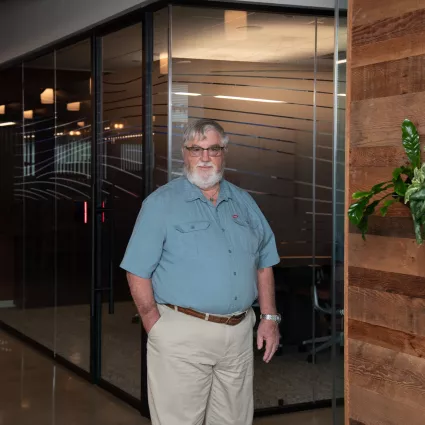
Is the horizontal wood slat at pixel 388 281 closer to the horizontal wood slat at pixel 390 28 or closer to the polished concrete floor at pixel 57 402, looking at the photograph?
the horizontal wood slat at pixel 390 28

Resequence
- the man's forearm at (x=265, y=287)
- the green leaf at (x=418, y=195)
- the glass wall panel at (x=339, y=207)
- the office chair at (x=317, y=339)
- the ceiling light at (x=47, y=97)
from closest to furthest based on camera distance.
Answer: the green leaf at (x=418, y=195)
the glass wall panel at (x=339, y=207)
the man's forearm at (x=265, y=287)
the office chair at (x=317, y=339)
the ceiling light at (x=47, y=97)

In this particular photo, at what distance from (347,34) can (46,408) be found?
12.0 ft


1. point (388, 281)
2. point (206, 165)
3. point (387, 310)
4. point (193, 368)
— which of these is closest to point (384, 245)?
point (388, 281)

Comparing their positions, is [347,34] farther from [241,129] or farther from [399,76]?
[241,129]

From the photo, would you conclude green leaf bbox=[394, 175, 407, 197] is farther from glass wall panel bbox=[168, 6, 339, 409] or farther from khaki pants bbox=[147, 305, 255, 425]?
glass wall panel bbox=[168, 6, 339, 409]

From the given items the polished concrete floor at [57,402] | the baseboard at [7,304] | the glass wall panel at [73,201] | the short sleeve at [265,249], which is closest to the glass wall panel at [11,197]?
the baseboard at [7,304]

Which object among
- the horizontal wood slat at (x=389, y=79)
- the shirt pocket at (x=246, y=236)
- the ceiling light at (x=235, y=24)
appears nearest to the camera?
the horizontal wood slat at (x=389, y=79)

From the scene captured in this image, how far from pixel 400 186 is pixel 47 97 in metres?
5.32

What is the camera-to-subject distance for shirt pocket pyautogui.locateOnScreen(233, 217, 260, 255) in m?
4.00

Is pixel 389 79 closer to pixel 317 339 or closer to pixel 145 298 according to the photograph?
pixel 145 298

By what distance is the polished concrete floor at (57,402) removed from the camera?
5.92 m

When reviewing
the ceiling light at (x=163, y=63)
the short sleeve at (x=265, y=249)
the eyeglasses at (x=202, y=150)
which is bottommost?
the short sleeve at (x=265, y=249)

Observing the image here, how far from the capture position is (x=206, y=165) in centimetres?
396

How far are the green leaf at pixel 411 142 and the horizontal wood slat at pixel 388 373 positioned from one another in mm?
789
